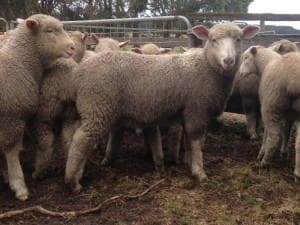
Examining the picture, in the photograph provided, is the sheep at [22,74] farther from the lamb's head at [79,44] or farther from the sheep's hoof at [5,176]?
the lamb's head at [79,44]

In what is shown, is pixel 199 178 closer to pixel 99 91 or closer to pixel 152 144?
pixel 152 144

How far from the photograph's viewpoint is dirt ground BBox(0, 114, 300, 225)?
4809 millimetres

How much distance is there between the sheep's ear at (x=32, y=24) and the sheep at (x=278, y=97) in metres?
3.11

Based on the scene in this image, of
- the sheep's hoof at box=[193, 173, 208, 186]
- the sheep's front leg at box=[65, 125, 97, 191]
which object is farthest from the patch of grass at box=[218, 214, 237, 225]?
the sheep's front leg at box=[65, 125, 97, 191]

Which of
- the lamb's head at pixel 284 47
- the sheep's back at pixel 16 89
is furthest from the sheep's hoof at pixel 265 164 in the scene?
the sheep's back at pixel 16 89

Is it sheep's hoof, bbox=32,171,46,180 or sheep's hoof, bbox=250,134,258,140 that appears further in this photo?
sheep's hoof, bbox=250,134,258,140

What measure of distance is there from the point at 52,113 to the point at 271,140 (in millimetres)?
2888

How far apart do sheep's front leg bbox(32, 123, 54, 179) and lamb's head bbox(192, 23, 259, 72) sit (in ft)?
7.17

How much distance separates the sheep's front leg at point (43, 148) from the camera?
5832 millimetres

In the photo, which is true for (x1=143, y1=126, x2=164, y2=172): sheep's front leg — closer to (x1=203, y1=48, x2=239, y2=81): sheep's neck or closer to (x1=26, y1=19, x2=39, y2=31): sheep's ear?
(x1=203, y1=48, x2=239, y2=81): sheep's neck

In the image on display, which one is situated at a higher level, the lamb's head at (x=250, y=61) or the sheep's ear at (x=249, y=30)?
the sheep's ear at (x=249, y=30)

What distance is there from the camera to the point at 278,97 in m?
6.15

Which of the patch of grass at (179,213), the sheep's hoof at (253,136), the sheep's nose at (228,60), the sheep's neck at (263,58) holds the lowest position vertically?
the sheep's hoof at (253,136)

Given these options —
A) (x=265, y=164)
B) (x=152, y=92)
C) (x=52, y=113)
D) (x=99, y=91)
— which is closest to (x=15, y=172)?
(x=52, y=113)
